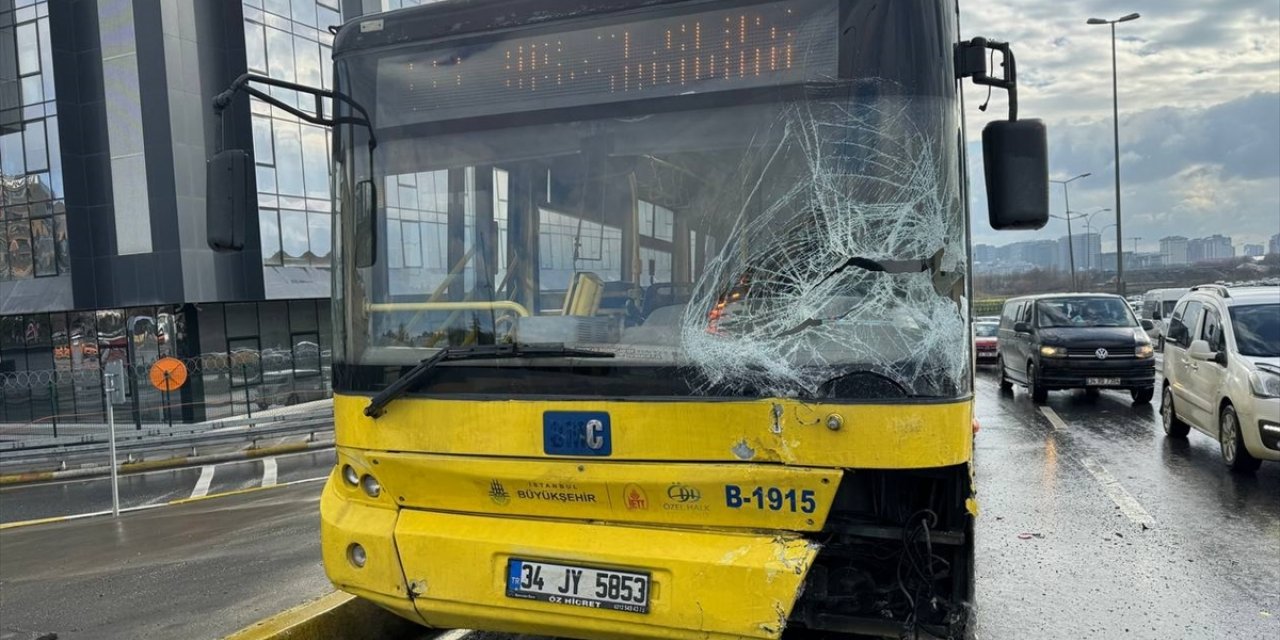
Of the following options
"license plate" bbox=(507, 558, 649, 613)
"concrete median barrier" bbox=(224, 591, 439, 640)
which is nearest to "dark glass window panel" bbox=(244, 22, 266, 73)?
"concrete median barrier" bbox=(224, 591, 439, 640)

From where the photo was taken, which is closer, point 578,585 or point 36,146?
point 578,585

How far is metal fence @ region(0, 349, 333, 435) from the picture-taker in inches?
819

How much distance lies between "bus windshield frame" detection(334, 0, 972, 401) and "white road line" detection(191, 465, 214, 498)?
9.81m

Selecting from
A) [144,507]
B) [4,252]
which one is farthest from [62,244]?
[144,507]

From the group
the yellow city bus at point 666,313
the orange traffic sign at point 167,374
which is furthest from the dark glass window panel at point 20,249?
the yellow city bus at point 666,313

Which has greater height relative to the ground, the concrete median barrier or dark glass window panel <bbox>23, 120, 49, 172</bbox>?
dark glass window panel <bbox>23, 120, 49, 172</bbox>

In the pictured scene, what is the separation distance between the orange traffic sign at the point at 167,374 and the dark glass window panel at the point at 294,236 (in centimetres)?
1010

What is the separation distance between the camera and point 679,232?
11.0ft

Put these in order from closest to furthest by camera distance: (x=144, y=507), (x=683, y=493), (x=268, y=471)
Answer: (x=683, y=493), (x=144, y=507), (x=268, y=471)

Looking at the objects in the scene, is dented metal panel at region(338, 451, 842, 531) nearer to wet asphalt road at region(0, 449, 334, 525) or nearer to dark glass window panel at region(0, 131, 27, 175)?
wet asphalt road at region(0, 449, 334, 525)

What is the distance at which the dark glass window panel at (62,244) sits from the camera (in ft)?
81.8

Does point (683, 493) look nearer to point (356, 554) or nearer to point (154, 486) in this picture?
point (356, 554)

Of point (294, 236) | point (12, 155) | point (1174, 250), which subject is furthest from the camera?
point (1174, 250)

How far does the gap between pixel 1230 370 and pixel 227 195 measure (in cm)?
892
